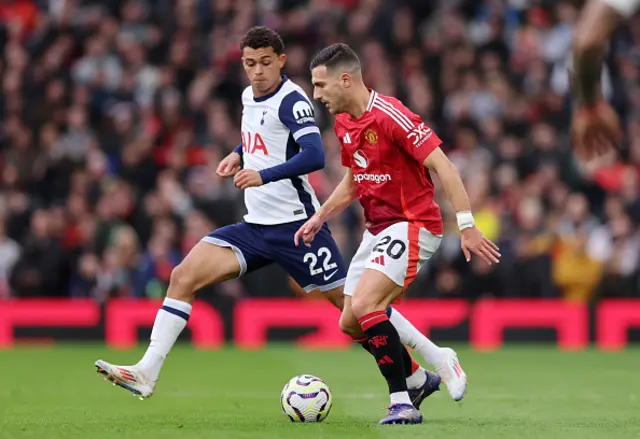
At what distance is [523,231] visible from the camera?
56.6 ft

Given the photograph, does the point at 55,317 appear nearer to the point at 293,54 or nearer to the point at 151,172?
the point at 151,172

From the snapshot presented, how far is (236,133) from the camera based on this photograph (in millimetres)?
18562

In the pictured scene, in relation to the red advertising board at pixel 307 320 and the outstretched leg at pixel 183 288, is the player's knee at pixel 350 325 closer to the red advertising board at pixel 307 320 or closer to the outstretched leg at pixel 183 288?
the outstretched leg at pixel 183 288

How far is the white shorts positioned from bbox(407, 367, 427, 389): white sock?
0.75 m

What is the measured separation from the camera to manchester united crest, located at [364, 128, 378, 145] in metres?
8.05

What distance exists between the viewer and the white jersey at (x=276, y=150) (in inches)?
341

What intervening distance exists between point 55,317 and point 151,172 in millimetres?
2640

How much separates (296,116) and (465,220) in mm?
1634

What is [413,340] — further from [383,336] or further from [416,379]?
[383,336]

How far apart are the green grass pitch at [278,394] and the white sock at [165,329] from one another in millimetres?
393

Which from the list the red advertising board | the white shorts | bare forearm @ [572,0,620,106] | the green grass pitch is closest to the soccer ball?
the green grass pitch

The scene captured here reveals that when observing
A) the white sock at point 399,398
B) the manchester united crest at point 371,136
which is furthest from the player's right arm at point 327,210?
the white sock at point 399,398

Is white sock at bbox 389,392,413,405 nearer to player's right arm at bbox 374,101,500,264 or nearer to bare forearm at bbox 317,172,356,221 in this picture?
player's right arm at bbox 374,101,500,264

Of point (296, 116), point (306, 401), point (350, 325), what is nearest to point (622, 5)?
point (350, 325)
